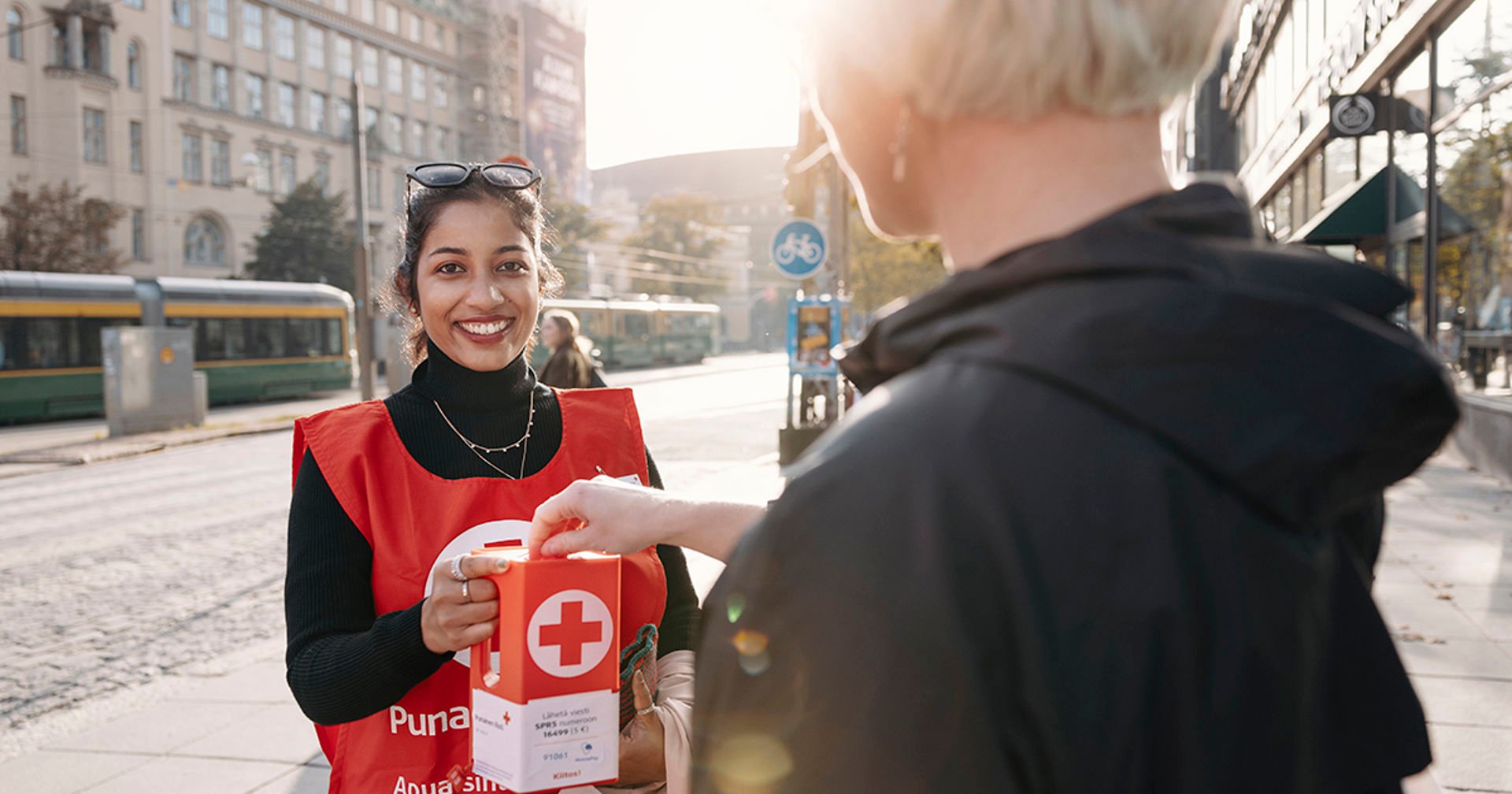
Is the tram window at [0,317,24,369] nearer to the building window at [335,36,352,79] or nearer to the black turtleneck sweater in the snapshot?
the black turtleneck sweater

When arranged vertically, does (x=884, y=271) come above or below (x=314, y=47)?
below

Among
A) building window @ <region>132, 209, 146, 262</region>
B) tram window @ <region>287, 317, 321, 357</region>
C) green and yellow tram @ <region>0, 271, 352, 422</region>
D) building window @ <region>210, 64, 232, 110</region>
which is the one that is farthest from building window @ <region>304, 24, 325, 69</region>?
tram window @ <region>287, 317, 321, 357</region>

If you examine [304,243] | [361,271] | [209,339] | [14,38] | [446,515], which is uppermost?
[14,38]

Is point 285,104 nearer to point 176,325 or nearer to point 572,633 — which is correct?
point 176,325

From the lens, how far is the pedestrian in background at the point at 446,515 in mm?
1744

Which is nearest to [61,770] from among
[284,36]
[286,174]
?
[286,174]

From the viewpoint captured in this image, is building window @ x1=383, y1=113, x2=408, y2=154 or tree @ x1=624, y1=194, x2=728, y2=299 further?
tree @ x1=624, y1=194, x2=728, y2=299

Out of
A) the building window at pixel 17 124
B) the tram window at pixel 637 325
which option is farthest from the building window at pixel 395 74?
the tram window at pixel 637 325

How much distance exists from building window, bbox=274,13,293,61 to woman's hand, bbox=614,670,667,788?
59.3 m

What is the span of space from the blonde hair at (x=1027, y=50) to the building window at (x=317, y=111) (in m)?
60.6

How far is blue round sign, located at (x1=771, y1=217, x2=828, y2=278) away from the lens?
13492 millimetres

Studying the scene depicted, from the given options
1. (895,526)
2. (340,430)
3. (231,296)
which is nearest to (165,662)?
(340,430)

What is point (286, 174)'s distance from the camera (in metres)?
54.5

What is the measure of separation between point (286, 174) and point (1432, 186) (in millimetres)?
52396
